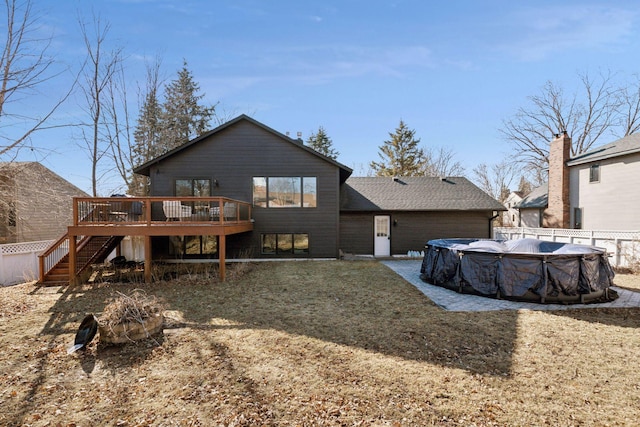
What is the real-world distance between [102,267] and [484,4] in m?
15.8

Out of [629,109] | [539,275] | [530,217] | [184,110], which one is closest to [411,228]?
[539,275]

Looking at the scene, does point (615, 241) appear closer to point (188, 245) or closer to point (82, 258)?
point (188, 245)

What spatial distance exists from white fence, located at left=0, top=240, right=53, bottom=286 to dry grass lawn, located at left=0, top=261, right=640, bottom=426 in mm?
4128

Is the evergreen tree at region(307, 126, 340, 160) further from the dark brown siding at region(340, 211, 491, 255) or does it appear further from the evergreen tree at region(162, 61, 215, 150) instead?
the dark brown siding at region(340, 211, 491, 255)

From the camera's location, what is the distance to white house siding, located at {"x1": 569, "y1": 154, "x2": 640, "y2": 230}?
1340 centimetres

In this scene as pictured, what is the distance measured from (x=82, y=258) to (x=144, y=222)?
306 centimetres

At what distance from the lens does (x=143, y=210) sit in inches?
397

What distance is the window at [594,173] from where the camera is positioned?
49.7ft

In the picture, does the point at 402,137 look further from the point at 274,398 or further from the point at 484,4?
the point at 274,398

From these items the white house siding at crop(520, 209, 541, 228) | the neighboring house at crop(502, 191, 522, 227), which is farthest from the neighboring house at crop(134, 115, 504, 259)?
the neighboring house at crop(502, 191, 522, 227)

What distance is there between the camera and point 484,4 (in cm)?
941

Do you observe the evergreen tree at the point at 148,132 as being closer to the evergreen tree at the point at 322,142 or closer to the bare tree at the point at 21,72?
the bare tree at the point at 21,72

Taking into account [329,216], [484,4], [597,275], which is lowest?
[597,275]

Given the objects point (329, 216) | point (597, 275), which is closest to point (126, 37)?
point (329, 216)
